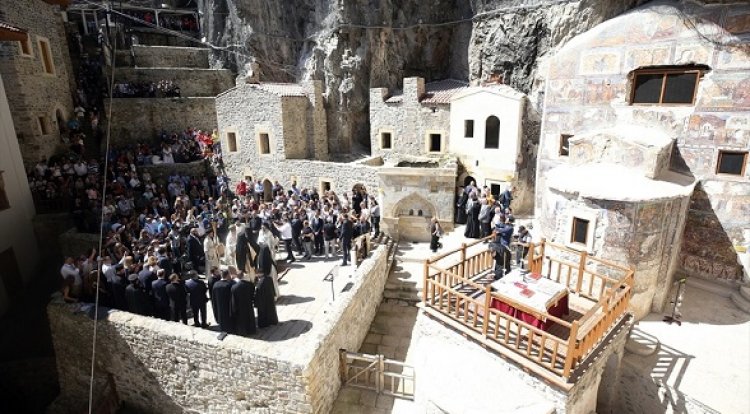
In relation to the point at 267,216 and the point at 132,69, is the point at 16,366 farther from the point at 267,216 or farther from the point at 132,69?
the point at 132,69

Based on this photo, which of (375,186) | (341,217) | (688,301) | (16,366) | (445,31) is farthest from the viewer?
(445,31)

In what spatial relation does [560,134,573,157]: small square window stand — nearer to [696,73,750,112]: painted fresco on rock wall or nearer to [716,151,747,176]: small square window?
[696,73,750,112]: painted fresco on rock wall

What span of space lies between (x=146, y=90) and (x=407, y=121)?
48.2 feet

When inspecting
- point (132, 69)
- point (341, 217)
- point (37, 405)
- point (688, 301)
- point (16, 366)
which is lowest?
point (37, 405)

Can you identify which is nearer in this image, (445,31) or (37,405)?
(37,405)

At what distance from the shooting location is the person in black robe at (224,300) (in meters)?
7.70

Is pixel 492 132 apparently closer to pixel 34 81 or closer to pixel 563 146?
pixel 563 146

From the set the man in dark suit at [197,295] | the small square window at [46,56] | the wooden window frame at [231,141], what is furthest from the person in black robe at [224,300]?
the small square window at [46,56]

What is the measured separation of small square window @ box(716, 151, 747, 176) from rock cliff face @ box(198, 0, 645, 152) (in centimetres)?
874

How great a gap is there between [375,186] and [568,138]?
748cm

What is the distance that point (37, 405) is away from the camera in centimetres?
1098

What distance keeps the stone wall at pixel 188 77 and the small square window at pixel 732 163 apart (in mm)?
24146

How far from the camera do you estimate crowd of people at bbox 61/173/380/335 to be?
316 inches

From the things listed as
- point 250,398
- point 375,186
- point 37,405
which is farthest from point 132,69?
point 250,398
